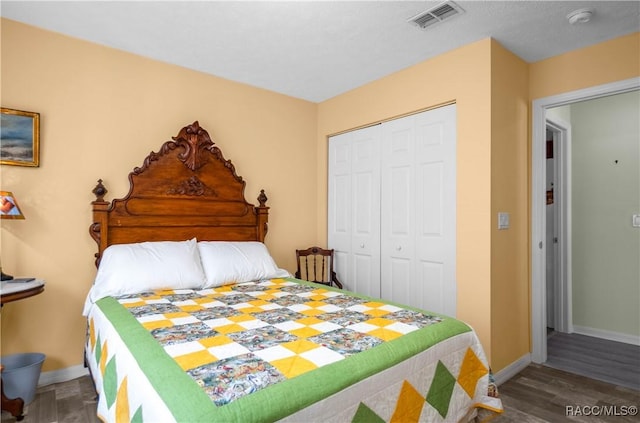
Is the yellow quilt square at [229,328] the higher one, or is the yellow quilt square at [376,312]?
the yellow quilt square at [376,312]

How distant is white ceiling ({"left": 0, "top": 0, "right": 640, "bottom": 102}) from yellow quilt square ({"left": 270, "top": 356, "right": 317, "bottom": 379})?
6.75 feet

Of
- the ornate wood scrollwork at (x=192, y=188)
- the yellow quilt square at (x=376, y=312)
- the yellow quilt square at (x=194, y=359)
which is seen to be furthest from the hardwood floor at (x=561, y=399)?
the ornate wood scrollwork at (x=192, y=188)

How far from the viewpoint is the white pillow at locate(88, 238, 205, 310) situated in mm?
2416

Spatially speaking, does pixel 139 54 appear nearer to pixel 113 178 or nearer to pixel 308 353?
pixel 113 178

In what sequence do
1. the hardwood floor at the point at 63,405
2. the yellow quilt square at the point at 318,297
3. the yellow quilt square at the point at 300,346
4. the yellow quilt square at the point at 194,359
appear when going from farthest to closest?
the yellow quilt square at the point at 318,297, the hardwood floor at the point at 63,405, the yellow quilt square at the point at 300,346, the yellow quilt square at the point at 194,359

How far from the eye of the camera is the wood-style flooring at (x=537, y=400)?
2.17 meters

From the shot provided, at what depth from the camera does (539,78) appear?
3.04m

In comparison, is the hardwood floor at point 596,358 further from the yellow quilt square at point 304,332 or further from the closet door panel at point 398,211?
the yellow quilt square at point 304,332

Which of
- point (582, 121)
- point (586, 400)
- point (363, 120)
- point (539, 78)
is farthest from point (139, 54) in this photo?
point (582, 121)

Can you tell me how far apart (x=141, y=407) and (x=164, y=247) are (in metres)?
1.71

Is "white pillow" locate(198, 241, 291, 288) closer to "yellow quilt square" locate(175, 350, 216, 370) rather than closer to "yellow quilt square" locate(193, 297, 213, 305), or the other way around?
"yellow quilt square" locate(193, 297, 213, 305)

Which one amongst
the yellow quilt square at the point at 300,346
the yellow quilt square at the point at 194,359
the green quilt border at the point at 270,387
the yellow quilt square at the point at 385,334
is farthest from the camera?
the yellow quilt square at the point at 385,334

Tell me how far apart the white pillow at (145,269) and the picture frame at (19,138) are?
0.83 m

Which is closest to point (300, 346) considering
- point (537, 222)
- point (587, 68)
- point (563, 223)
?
point (537, 222)
